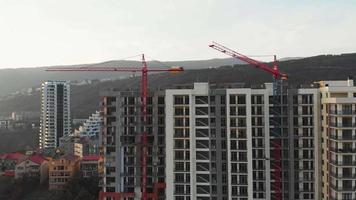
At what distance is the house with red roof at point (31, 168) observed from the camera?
1709 inches

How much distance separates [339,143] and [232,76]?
72885mm

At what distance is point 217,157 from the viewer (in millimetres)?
25719

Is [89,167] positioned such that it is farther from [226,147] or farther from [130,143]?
[226,147]

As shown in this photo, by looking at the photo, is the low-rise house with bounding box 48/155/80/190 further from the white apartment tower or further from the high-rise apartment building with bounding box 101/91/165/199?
the white apartment tower

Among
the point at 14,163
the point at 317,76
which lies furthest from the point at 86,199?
the point at 317,76

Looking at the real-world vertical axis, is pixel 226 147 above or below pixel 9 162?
above

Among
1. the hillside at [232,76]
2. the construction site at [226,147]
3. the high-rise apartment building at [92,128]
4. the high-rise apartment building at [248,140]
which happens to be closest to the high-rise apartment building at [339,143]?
the high-rise apartment building at [248,140]

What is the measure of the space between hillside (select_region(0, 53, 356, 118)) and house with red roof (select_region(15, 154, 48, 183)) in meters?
34.5

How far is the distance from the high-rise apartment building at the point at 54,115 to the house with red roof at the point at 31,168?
24371 mm

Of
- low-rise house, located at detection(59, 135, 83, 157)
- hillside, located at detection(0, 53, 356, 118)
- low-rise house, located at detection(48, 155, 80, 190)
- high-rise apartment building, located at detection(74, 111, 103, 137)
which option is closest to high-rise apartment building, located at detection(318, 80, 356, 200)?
low-rise house, located at detection(48, 155, 80, 190)

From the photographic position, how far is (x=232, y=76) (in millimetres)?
95938

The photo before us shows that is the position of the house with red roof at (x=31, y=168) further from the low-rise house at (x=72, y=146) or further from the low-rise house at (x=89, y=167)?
the low-rise house at (x=72, y=146)

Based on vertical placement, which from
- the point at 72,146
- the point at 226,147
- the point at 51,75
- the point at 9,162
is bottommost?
the point at 9,162

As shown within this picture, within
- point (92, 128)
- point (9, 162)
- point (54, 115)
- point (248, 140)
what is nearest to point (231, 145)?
point (248, 140)
